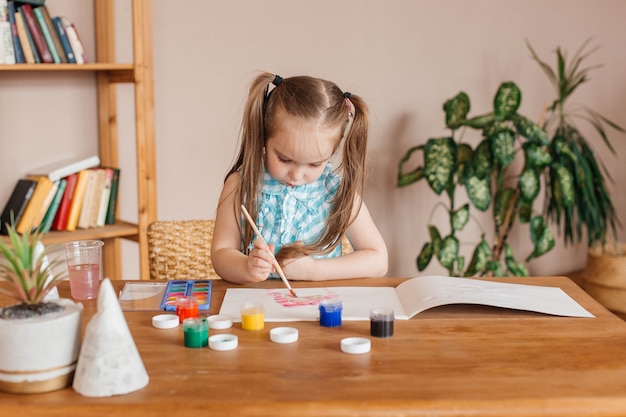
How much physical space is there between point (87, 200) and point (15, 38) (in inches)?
24.6

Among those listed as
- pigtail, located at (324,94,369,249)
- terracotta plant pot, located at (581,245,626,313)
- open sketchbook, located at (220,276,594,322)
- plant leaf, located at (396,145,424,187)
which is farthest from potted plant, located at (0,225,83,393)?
terracotta plant pot, located at (581,245,626,313)

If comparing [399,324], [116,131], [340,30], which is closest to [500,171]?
[340,30]

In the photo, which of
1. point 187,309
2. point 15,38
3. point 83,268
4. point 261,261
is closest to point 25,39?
point 15,38

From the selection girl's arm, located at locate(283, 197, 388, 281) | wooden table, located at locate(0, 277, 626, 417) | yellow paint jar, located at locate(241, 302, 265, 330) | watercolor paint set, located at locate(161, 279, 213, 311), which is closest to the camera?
wooden table, located at locate(0, 277, 626, 417)

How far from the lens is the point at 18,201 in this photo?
2.95m

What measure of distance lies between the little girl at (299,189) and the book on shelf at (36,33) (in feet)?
4.15

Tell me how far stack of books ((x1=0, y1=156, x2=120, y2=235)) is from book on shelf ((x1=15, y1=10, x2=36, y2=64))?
1.34ft

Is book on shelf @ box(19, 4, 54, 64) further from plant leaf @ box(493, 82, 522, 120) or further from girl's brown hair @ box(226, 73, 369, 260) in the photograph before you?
plant leaf @ box(493, 82, 522, 120)

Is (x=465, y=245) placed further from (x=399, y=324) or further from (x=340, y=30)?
(x=399, y=324)

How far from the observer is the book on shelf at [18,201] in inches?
115

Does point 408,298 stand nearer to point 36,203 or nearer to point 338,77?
point 36,203

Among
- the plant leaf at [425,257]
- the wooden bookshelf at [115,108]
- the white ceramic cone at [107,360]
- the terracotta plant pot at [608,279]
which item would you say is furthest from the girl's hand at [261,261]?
the terracotta plant pot at [608,279]

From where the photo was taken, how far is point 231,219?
190 cm

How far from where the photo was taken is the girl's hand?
1.55 metres
